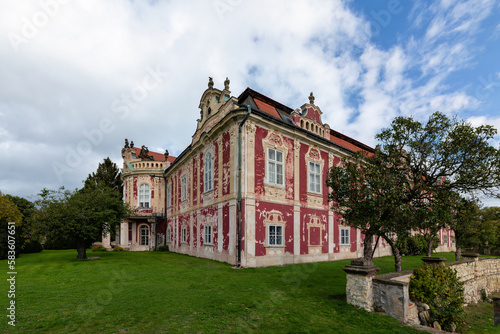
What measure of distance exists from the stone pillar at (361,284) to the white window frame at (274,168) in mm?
8739

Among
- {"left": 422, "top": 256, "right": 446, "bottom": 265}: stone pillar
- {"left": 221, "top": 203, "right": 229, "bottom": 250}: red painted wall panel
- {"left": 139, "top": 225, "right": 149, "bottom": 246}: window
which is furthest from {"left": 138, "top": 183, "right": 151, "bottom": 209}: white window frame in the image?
{"left": 422, "top": 256, "right": 446, "bottom": 265}: stone pillar

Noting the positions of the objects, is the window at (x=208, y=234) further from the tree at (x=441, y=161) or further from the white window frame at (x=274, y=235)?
the tree at (x=441, y=161)

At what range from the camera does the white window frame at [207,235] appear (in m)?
17.5

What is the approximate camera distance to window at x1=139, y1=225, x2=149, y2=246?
97.8 feet

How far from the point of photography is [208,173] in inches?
739

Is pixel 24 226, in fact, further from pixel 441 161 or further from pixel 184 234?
pixel 441 161

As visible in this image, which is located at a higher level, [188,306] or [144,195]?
[144,195]

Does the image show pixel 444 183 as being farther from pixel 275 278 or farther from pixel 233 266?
pixel 233 266

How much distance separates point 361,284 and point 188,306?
4.46 meters

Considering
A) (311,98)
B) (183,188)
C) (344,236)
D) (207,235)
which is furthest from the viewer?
(183,188)

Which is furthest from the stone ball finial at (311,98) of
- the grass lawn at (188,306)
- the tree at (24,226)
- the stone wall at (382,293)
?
the tree at (24,226)

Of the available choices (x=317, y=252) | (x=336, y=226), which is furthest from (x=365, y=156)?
(x=336, y=226)

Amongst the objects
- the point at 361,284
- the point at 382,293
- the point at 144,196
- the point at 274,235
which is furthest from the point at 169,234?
the point at 382,293

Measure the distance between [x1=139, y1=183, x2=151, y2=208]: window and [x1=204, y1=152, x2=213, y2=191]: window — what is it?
13921 mm
